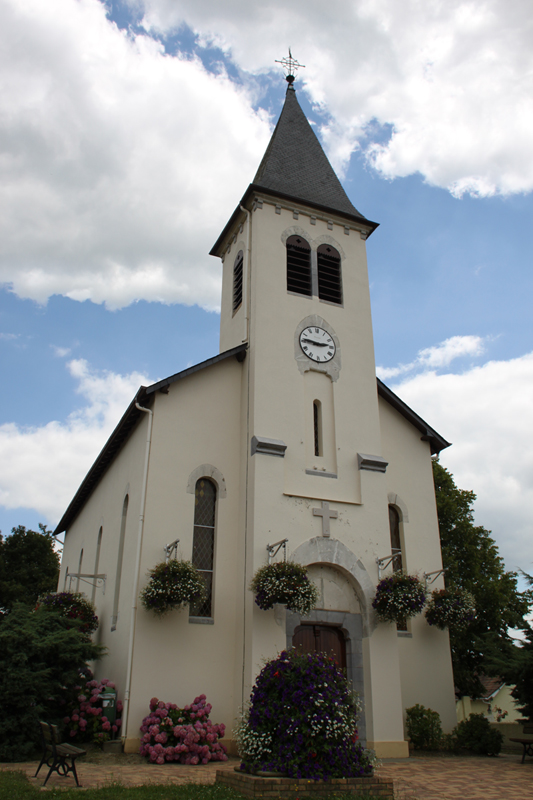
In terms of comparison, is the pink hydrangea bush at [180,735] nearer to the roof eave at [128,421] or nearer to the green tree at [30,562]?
the roof eave at [128,421]

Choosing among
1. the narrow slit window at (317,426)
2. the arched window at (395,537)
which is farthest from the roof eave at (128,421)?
the arched window at (395,537)

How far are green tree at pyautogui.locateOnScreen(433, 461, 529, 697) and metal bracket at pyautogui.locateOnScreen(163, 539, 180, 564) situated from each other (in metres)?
11.8

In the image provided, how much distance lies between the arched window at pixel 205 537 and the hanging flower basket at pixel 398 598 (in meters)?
3.65

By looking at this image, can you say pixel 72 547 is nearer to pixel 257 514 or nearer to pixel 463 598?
pixel 257 514

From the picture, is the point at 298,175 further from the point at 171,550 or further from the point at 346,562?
the point at 171,550

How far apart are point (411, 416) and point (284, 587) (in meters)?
7.33

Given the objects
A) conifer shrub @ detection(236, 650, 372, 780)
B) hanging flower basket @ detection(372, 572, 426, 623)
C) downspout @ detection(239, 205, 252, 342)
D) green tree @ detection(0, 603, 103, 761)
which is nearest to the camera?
conifer shrub @ detection(236, 650, 372, 780)

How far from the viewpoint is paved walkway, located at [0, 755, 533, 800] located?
8977 mm

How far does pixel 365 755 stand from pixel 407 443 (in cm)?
1015

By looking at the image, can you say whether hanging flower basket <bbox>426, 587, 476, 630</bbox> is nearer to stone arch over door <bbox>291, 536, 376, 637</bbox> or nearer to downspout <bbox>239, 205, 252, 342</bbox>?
stone arch over door <bbox>291, 536, 376, 637</bbox>

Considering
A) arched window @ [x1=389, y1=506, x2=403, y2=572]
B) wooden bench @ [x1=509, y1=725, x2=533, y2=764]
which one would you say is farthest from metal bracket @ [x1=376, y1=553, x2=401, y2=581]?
wooden bench @ [x1=509, y1=725, x2=533, y2=764]

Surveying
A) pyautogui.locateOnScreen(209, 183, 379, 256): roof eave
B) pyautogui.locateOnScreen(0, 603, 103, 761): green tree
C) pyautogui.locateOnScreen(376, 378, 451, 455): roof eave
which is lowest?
pyautogui.locateOnScreen(0, 603, 103, 761): green tree

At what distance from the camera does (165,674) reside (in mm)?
12891

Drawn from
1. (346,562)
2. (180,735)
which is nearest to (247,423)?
(346,562)
